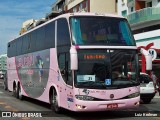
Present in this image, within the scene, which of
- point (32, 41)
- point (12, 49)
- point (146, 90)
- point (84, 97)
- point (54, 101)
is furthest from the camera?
point (12, 49)

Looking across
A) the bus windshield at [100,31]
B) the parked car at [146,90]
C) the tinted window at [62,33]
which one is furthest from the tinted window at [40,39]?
the parked car at [146,90]

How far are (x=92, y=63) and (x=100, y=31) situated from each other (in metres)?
1.26

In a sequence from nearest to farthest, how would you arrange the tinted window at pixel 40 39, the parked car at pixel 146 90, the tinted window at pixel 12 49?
the tinted window at pixel 40 39, the parked car at pixel 146 90, the tinted window at pixel 12 49

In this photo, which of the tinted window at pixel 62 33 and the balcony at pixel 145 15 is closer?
the tinted window at pixel 62 33

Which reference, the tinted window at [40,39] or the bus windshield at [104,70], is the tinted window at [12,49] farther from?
the bus windshield at [104,70]

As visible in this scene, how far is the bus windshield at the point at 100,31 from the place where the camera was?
13.7m

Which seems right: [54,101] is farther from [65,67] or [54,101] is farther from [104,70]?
[104,70]

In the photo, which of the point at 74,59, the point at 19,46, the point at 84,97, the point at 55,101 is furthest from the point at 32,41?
the point at 74,59

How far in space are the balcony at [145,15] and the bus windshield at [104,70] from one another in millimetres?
26802

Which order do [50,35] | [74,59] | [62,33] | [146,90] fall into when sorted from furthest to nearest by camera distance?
[146,90] < [50,35] < [62,33] < [74,59]

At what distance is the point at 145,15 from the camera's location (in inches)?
1647

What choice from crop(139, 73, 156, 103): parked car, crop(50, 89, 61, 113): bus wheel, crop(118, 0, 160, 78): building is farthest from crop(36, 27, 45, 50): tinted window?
crop(118, 0, 160, 78): building

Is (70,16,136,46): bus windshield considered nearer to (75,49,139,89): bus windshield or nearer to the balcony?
(75,49,139,89): bus windshield

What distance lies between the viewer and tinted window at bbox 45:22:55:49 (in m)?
15.9
